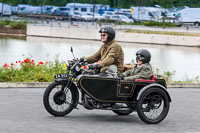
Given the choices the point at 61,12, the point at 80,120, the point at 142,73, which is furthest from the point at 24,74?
the point at 61,12

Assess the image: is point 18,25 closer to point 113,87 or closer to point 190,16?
point 190,16

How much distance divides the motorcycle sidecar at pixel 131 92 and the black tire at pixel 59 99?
0.38 m

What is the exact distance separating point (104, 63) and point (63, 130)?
161 centimetres

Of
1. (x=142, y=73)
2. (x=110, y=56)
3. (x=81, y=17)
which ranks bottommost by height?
(x=142, y=73)

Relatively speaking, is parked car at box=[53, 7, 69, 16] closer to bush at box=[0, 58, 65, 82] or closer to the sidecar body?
bush at box=[0, 58, 65, 82]

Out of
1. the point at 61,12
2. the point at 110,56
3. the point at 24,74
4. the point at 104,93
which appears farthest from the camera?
the point at 61,12

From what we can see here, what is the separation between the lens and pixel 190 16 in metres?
66.4

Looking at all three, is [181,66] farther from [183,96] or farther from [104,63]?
[104,63]

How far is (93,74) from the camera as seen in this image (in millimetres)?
8992

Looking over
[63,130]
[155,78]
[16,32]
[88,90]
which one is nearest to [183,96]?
[155,78]

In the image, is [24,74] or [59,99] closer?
[59,99]

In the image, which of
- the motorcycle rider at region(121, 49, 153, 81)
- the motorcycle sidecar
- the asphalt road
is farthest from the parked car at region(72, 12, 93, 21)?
the motorcycle sidecar

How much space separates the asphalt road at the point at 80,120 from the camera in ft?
26.2

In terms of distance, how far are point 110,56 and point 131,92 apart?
2.42ft
